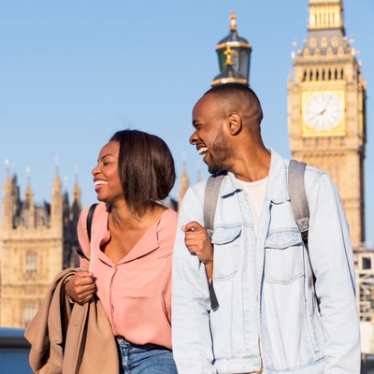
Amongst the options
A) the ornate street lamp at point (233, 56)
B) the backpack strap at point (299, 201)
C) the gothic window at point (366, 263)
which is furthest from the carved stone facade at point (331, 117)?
the backpack strap at point (299, 201)

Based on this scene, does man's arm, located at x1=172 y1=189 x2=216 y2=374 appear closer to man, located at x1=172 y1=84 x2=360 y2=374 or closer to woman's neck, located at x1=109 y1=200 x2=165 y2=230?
man, located at x1=172 y1=84 x2=360 y2=374

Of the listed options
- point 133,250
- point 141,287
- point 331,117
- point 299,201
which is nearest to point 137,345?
point 141,287

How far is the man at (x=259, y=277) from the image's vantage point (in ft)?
10.4

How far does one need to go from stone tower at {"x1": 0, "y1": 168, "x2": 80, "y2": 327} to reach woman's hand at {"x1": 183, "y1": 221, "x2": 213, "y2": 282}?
53926 mm

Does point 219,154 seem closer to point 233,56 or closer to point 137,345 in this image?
point 137,345

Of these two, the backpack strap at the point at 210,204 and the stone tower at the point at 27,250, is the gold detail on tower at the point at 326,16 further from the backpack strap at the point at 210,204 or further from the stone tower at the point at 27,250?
the backpack strap at the point at 210,204

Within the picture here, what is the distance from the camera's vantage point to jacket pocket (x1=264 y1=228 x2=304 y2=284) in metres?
3.21

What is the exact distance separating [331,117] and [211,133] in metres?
66.5

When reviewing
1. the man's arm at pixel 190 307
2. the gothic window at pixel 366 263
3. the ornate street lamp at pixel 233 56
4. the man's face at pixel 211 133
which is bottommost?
the gothic window at pixel 366 263

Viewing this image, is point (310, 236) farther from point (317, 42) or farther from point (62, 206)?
point (317, 42)

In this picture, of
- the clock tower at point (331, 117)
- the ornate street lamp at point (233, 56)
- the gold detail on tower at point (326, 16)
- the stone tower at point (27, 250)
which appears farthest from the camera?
the gold detail on tower at point (326, 16)

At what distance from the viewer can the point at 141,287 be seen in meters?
3.66

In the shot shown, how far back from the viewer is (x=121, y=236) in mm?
3801

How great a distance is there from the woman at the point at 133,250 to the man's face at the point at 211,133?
1.21 feet
